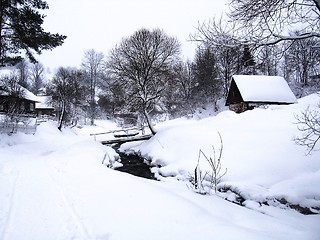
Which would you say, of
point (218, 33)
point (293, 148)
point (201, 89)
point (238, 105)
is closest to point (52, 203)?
point (218, 33)

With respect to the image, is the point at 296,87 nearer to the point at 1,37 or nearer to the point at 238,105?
the point at 238,105

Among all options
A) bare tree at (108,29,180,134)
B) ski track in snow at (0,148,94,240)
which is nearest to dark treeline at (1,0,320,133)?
bare tree at (108,29,180,134)

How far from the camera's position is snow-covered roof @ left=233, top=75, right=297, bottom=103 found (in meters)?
24.6

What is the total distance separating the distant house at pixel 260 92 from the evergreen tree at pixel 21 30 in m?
20.4

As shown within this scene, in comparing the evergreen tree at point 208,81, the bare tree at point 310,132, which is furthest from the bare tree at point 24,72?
the bare tree at point 310,132

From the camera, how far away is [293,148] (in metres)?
9.50

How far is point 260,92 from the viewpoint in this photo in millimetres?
25141

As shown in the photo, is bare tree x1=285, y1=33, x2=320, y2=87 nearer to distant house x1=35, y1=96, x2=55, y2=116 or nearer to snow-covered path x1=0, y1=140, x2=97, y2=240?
snow-covered path x1=0, y1=140, x2=97, y2=240

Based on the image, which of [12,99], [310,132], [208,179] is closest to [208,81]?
[12,99]

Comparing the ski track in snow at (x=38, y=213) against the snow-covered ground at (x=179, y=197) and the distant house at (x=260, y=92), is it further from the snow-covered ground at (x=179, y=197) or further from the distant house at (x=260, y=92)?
the distant house at (x=260, y=92)

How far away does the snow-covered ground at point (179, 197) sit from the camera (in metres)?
4.01

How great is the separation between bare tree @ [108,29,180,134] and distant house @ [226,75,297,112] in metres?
9.55

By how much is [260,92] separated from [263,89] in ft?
2.33

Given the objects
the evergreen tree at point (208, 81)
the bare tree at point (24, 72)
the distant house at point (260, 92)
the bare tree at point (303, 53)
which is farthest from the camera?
the bare tree at point (24, 72)
